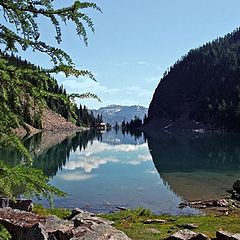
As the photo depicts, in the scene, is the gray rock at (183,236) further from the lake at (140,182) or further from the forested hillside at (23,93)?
the lake at (140,182)

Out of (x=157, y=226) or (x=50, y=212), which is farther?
(x=50, y=212)

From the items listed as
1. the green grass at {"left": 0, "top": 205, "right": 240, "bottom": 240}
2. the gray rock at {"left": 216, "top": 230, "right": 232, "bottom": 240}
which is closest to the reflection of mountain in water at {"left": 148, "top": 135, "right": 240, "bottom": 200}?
the green grass at {"left": 0, "top": 205, "right": 240, "bottom": 240}

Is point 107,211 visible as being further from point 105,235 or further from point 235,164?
point 235,164

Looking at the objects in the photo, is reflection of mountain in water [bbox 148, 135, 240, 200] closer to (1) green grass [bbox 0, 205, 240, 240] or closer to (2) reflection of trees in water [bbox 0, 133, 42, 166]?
(1) green grass [bbox 0, 205, 240, 240]

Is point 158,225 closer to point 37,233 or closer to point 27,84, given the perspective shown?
point 37,233

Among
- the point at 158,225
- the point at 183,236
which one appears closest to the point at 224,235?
the point at 183,236

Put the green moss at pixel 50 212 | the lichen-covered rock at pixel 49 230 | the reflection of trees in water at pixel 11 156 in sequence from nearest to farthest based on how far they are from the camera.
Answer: the reflection of trees in water at pixel 11 156
the lichen-covered rock at pixel 49 230
the green moss at pixel 50 212

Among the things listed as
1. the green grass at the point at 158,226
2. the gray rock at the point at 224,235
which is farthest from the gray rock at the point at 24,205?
the gray rock at the point at 224,235

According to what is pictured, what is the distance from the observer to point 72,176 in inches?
2295

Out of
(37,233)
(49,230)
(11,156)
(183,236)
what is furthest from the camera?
(11,156)

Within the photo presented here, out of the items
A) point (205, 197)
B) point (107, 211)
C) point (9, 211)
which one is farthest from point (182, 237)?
point (205, 197)

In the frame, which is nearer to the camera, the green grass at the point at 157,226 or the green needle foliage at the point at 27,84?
the green needle foliage at the point at 27,84

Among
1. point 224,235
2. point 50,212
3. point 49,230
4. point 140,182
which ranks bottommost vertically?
point 140,182

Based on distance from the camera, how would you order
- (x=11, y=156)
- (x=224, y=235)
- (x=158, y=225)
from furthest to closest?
1. (x=11, y=156)
2. (x=158, y=225)
3. (x=224, y=235)
